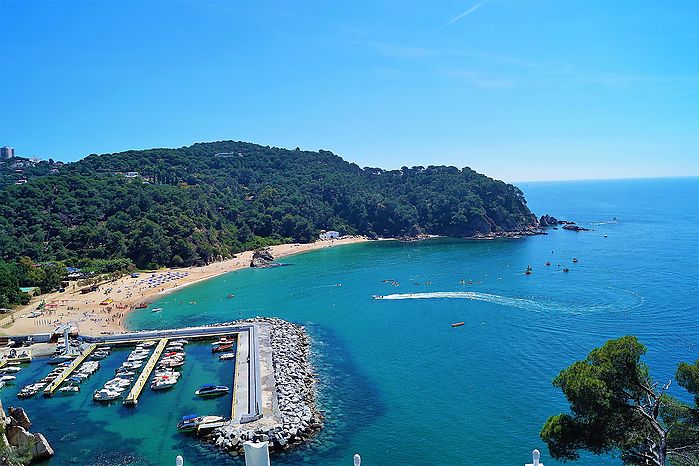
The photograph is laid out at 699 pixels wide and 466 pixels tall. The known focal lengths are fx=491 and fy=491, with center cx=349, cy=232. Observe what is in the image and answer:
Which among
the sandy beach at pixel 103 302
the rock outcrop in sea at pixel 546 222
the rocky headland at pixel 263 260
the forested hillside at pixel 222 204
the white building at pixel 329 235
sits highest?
the forested hillside at pixel 222 204

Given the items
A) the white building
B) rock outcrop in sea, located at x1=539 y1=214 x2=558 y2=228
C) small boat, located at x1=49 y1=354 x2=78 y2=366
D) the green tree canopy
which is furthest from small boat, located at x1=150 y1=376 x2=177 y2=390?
rock outcrop in sea, located at x1=539 y1=214 x2=558 y2=228

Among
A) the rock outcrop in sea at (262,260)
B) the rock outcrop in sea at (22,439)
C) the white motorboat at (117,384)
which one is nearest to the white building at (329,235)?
the rock outcrop in sea at (262,260)

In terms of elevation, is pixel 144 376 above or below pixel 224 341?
below

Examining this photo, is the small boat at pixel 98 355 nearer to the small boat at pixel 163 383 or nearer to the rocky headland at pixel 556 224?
the small boat at pixel 163 383

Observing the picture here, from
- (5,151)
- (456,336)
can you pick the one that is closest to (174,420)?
(456,336)

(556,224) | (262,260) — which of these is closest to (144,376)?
(262,260)

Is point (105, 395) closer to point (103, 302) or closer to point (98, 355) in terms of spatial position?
point (98, 355)
